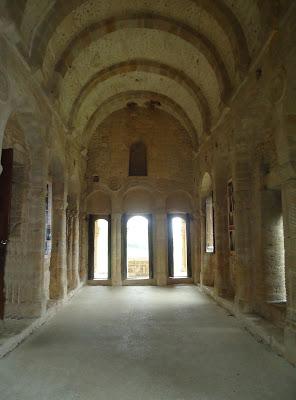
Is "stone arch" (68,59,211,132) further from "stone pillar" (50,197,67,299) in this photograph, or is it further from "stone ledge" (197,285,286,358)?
"stone ledge" (197,285,286,358)

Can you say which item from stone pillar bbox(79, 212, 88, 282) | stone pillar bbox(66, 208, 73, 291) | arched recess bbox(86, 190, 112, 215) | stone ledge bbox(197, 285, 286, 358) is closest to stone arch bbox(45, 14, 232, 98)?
stone pillar bbox(66, 208, 73, 291)

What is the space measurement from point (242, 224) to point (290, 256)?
2.41 metres

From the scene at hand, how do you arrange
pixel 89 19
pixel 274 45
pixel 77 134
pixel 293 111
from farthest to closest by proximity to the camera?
pixel 77 134 < pixel 89 19 < pixel 274 45 < pixel 293 111

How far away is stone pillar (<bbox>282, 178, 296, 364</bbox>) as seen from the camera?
167 inches

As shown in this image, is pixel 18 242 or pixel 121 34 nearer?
pixel 18 242

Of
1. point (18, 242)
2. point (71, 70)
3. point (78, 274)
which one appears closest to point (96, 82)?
point (71, 70)

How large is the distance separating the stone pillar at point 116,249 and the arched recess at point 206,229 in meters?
3.14

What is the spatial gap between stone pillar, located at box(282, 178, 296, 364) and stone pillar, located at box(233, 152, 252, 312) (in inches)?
84.7

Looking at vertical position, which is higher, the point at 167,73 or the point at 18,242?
the point at 167,73

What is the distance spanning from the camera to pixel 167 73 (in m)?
9.66

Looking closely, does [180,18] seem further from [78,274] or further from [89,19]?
[78,274]

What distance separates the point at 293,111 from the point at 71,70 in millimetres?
6036

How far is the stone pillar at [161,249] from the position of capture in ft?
38.4

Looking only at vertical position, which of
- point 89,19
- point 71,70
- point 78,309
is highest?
point 89,19
